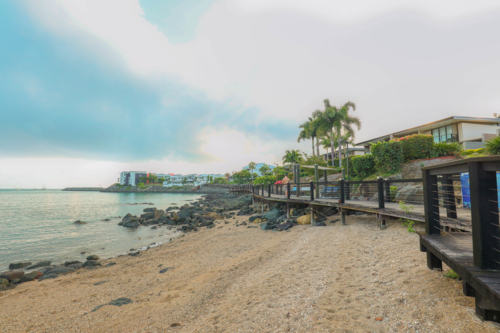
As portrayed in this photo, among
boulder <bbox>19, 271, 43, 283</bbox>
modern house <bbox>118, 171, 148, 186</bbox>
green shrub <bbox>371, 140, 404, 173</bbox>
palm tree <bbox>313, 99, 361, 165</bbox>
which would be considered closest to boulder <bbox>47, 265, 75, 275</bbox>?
boulder <bbox>19, 271, 43, 283</bbox>

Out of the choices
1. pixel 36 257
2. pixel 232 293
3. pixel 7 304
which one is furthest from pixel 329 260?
pixel 36 257

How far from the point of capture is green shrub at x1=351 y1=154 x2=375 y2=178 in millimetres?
18688

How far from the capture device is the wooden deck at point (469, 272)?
1.91m

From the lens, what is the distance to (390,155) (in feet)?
51.8

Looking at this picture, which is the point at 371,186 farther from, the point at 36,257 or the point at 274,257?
the point at 36,257

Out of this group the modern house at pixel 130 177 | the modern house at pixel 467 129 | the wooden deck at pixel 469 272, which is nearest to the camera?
the wooden deck at pixel 469 272

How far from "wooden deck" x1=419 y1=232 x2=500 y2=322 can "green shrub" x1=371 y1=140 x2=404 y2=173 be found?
1395 centimetres

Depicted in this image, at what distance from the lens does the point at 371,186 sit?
1409 cm

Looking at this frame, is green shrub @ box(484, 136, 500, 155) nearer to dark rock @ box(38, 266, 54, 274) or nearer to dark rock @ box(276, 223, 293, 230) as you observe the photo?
dark rock @ box(276, 223, 293, 230)

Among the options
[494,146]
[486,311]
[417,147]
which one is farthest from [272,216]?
[486,311]

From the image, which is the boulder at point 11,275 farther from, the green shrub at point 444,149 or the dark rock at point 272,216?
the green shrub at point 444,149

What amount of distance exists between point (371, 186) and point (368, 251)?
31.2 feet

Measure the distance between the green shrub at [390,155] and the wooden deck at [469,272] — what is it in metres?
13.9

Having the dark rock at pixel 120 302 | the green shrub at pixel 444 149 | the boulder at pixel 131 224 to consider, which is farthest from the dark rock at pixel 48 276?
the green shrub at pixel 444 149
